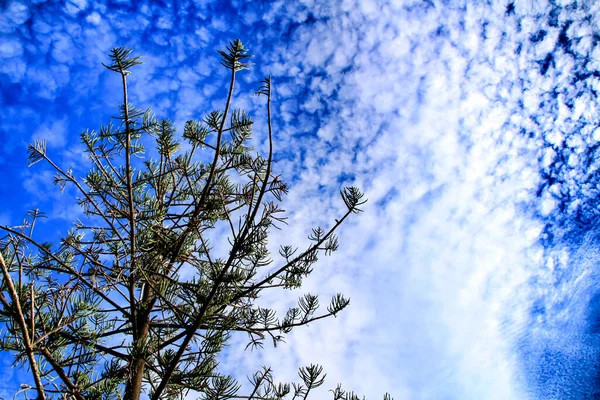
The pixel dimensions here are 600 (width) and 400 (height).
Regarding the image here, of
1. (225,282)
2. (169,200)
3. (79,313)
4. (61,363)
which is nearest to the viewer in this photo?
→ (79,313)

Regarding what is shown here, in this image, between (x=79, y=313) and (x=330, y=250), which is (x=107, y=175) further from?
(x=330, y=250)

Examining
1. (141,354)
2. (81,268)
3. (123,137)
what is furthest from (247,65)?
(81,268)

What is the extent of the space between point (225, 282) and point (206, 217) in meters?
0.83

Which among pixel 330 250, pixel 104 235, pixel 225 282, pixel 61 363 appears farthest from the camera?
pixel 104 235

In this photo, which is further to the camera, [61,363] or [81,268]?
[81,268]

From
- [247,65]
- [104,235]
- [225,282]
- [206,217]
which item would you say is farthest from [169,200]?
[247,65]

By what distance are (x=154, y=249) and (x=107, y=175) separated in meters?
0.82

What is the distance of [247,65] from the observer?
2.05 meters

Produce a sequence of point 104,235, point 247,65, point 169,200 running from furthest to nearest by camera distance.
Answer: point 169,200 < point 104,235 < point 247,65

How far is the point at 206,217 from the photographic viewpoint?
3.22 meters

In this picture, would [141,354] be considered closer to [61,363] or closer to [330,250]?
[61,363]

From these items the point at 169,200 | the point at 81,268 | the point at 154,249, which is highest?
the point at 169,200

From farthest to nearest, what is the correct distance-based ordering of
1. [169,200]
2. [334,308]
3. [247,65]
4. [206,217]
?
[169,200] < [206,217] < [334,308] < [247,65]

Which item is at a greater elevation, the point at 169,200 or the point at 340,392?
the point at 169,200
